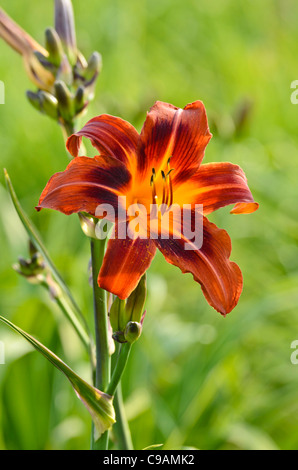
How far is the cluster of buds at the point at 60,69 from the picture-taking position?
0.74 m

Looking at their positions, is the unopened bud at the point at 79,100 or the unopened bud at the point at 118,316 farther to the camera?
the unopened bud at the point at 79,100

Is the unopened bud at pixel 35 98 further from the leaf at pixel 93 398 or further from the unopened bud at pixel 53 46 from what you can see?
the leaf at pixel 93 398

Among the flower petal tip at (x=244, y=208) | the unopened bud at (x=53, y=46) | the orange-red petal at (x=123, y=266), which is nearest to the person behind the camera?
the orange-red petal at (x=123, y=266)

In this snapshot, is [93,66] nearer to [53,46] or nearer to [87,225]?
[53,46]

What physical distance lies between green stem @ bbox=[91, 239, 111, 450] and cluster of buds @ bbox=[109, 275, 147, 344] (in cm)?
2

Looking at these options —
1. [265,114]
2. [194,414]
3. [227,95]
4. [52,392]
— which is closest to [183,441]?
[194,414]

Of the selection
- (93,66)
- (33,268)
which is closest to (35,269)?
(33,268)

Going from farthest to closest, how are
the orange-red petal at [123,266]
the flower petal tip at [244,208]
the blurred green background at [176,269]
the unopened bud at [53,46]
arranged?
the blurred green background at [176,269], the unopened bud at [53,46], the flower petal tip at [244,208], the orange-red petal at [123,266]

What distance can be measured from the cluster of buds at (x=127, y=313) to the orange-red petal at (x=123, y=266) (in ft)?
0.20

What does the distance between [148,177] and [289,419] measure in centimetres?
105

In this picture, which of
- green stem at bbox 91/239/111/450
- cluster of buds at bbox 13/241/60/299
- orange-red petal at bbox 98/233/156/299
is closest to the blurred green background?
cluster of buds at bbox 13/241/60/299

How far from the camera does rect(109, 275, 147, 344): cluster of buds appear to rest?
24.4 inches

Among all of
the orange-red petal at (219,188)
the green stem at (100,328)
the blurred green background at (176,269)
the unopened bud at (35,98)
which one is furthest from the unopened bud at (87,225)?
the blurred green background at (176,269)

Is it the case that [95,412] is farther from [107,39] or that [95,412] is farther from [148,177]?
[107,39]
